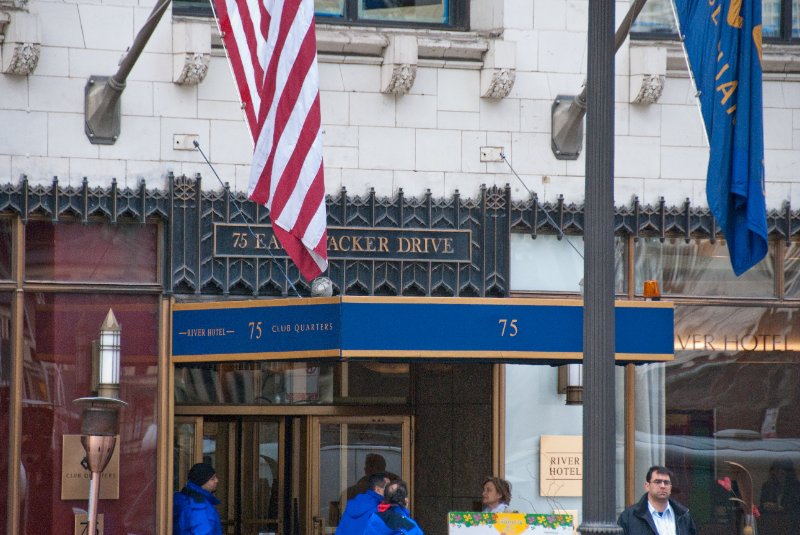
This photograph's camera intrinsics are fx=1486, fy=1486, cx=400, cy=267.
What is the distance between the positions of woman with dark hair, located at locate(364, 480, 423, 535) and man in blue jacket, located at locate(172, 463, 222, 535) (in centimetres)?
164

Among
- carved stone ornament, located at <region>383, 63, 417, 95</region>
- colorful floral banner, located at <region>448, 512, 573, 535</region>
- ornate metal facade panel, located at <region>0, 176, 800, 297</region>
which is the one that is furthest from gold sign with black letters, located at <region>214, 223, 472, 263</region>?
colorful floral banner, located at <region>448, 512, 573, 535</region>

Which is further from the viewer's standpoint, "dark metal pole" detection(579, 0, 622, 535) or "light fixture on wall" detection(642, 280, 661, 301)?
"light fixture on wall" detection(642, 280, 661, 301)

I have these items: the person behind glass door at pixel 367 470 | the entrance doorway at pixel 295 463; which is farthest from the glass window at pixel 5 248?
the person behind glass door at pixel 367 470

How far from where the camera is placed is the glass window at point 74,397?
13.1 metres

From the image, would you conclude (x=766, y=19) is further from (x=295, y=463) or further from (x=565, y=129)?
(x=295, y=463)

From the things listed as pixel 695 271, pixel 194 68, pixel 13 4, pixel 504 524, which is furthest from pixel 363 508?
pixel 13 4

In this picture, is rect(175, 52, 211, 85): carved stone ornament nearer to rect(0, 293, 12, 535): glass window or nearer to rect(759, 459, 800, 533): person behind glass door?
rect(0, 293, 12, 535): glass window

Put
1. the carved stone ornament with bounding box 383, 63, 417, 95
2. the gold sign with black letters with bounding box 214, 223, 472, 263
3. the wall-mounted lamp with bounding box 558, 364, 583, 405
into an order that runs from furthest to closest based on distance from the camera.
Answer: the wall-mounted lamp with bounding box 558, 364, 583, 405, the carved stone ornament with bounding box 383, 63, 417, 95, the gold sign with black letters with bounding box 214, 223, 472, 263

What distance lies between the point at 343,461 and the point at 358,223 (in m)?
2.66

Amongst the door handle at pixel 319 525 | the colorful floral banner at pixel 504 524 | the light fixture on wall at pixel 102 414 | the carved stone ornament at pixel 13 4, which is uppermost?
the carved stone ornament at pixel 13 4

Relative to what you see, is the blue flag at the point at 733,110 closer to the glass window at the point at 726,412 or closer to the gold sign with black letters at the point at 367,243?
the gold sign with black letters at the point at 367,243

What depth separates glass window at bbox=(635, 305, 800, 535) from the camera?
14.6 meters

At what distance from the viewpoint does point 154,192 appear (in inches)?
528

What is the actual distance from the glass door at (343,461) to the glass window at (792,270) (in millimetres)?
4199
